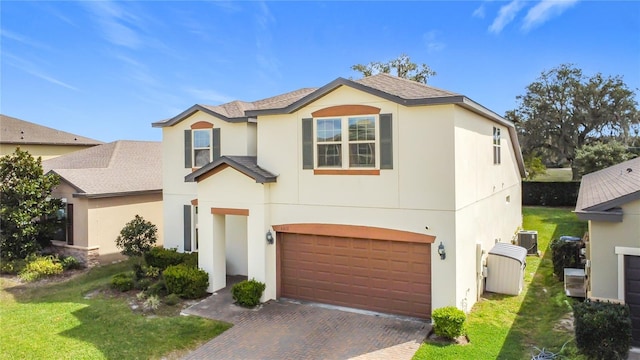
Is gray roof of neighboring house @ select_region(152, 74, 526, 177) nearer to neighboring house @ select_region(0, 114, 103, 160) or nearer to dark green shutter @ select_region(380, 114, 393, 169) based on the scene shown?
dark green shutter @ select_region(380, 114, 393, 169)

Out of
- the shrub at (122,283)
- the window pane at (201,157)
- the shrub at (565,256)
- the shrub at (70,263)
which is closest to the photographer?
the shrub at (122,283)

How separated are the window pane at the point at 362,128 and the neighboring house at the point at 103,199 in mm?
12488

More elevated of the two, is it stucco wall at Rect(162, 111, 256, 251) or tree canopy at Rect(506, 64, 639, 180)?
tree canopy at Rect(506, 64, 639, 180)

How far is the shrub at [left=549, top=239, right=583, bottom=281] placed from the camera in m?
14.6

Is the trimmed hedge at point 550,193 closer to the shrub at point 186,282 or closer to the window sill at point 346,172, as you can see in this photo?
the window sill at point 346,172

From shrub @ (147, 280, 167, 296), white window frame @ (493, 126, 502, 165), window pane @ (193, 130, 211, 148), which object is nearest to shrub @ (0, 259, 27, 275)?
shrub @ (147, 280, 167, 296)

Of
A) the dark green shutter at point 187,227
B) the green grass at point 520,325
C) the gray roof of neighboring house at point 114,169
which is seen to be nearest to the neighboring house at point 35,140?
the gray roof of neighboring house at point 114,169

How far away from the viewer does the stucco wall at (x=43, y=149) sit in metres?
27.2

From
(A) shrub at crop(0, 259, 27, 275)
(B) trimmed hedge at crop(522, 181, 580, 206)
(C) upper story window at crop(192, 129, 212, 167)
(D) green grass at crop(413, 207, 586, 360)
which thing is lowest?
(D) green grass at crop(413, 207, 586, 360)

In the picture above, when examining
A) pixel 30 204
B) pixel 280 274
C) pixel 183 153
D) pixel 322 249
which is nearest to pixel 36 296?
pixel 30 204

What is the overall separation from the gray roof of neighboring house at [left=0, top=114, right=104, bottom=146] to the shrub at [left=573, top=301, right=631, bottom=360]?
32.5 metres

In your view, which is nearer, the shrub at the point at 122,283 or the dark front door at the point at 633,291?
the dark front door at the point at 633,291

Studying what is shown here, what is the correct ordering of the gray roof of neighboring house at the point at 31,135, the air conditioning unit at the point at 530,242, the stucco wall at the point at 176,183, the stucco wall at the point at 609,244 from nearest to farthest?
1. the stucco wall at the point at 609,244
2. the stucco wall at the point at 176,183
3. the air conditioning unit at the point at 530,242
4. the gray roof of neighboring house at the point at 31,135

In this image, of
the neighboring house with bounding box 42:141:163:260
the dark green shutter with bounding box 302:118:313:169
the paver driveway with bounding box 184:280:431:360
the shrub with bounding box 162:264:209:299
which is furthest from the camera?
the neighboring house with bounding box 42:141:163:260
